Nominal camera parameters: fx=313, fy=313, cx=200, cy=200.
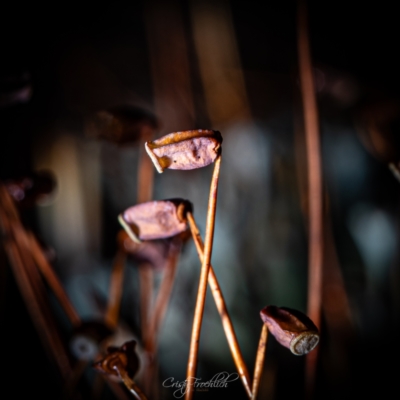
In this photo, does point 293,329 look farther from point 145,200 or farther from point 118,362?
point 145,200

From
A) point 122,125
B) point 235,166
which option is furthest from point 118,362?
point 235,166

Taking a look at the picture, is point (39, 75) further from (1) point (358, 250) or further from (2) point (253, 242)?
(1) point (358, 250)

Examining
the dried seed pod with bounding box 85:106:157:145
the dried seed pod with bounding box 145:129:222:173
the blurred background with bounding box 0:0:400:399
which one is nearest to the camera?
the dried seed pod with bounding box 145:129:222:173

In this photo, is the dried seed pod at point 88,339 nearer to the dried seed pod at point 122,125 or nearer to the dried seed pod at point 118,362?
the dried seed pod at point 118,362

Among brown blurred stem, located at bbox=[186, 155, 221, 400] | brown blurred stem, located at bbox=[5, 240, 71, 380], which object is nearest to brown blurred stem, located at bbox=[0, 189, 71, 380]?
brown blurred stem, located at bbox=[5, 240, 71, 380]

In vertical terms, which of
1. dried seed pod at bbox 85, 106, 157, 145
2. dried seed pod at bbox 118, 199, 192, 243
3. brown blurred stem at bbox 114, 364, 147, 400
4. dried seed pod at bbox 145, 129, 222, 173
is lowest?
brown blurred stem at bbox 114, 364, 147, 400

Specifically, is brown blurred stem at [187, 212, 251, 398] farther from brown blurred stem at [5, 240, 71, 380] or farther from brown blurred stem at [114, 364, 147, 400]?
brown blurred stem at [5, 240, 71, 380]

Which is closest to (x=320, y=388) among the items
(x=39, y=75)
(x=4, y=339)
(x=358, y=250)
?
(x=358, y=250)
